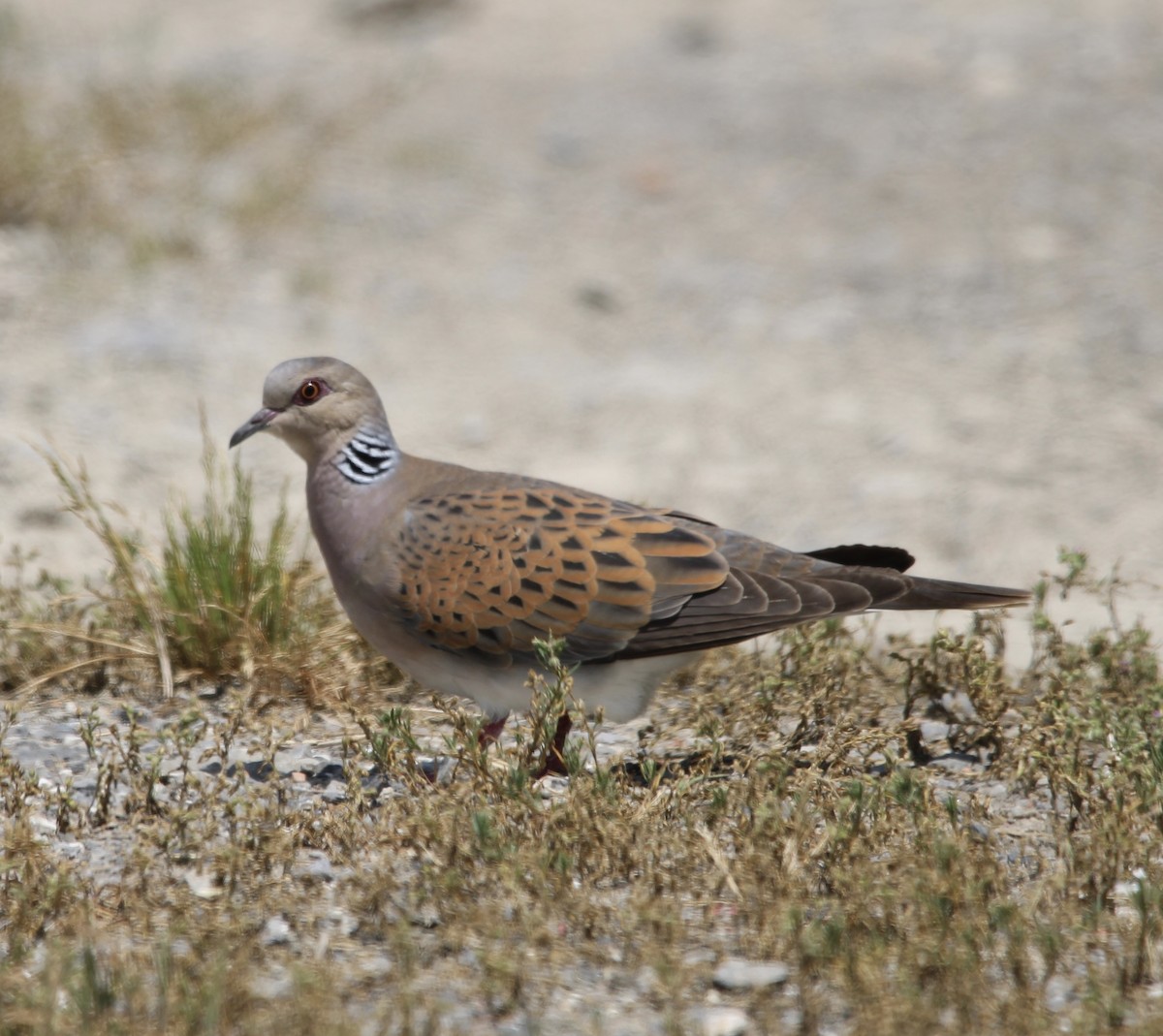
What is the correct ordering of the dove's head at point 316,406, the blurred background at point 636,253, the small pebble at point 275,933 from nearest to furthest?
the small pebble at point 275,933, the dove's head at point 316,406, the blurred background at point 636,253

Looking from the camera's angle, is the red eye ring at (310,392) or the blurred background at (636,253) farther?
the blurred background at (636,253)

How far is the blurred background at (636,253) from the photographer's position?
7703mm

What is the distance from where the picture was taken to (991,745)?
4.82m

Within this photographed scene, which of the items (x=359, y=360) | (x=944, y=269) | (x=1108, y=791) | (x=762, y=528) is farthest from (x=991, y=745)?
(x=944, y=269)

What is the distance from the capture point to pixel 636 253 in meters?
9.91

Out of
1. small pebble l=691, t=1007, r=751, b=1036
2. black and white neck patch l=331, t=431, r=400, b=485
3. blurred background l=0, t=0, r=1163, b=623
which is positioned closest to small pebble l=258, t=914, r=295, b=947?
small pebble l=691, t=1007, r=751, b=1036

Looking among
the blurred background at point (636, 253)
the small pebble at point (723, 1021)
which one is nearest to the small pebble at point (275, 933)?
the small pebble at point (723, 1021)

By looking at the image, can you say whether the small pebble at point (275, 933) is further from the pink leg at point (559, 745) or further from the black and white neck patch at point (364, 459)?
the black and white neck patch at point (364, 459)

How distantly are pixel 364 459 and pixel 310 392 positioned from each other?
0.84 ft

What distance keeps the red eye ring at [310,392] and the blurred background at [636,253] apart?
6.55 ft

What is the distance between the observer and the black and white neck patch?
492cm

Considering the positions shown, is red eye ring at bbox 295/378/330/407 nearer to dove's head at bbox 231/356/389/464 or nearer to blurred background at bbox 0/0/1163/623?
dove's head at bbox 231/356/389/464

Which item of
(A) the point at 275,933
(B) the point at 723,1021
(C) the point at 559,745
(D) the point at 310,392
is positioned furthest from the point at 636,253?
(B) the point at 723,1021

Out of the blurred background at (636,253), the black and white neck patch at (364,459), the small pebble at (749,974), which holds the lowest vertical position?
the small pebble at (749,974)
